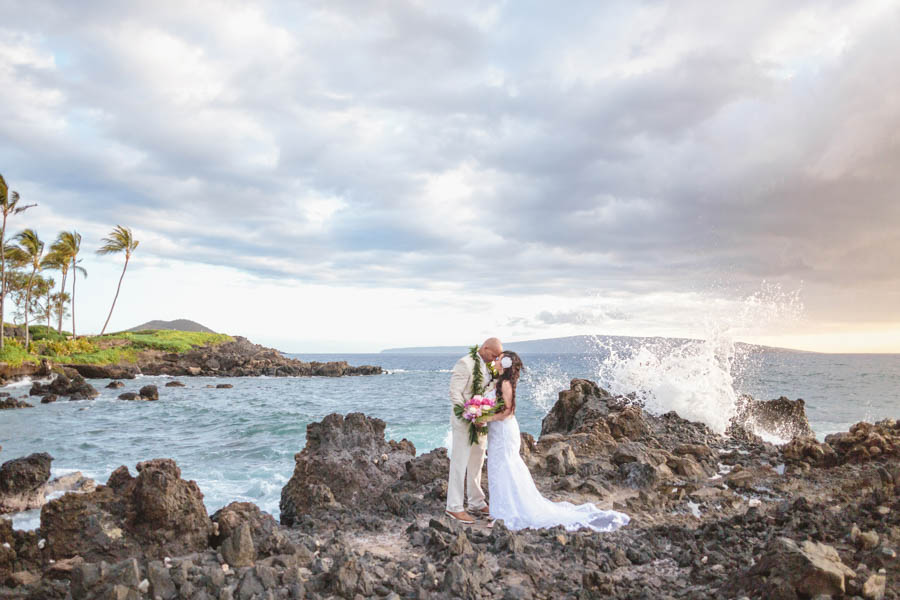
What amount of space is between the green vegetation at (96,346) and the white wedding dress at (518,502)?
43.4 metres

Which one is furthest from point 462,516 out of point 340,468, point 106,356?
point 106,356

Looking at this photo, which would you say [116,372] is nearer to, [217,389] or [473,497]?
[217,389]

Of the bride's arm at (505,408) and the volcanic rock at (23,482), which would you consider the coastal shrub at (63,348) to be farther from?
the bride's arm at (505,408)

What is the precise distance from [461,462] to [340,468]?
213 centimetres

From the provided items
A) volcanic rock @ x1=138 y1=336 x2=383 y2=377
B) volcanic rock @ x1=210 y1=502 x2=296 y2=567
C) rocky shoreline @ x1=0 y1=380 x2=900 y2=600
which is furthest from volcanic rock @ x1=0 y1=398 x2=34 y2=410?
volcanic rock @ x1=210 y1=502 x2=296 y2=567

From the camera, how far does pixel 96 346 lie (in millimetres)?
53688

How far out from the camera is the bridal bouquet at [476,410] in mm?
7422

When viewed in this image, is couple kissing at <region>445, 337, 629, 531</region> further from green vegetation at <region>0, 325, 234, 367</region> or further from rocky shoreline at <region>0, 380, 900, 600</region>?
green vegetation at <region>0, 325, 234, 367</region>

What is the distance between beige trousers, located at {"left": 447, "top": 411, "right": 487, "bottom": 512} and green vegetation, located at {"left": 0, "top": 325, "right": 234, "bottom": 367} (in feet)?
141

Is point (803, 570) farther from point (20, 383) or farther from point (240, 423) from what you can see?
point (20, 383)

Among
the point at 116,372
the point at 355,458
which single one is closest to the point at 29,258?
the point at 116,372

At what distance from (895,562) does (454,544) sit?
12.4 feet

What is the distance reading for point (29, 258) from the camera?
170 feet

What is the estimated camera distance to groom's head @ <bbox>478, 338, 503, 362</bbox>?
7.73m
